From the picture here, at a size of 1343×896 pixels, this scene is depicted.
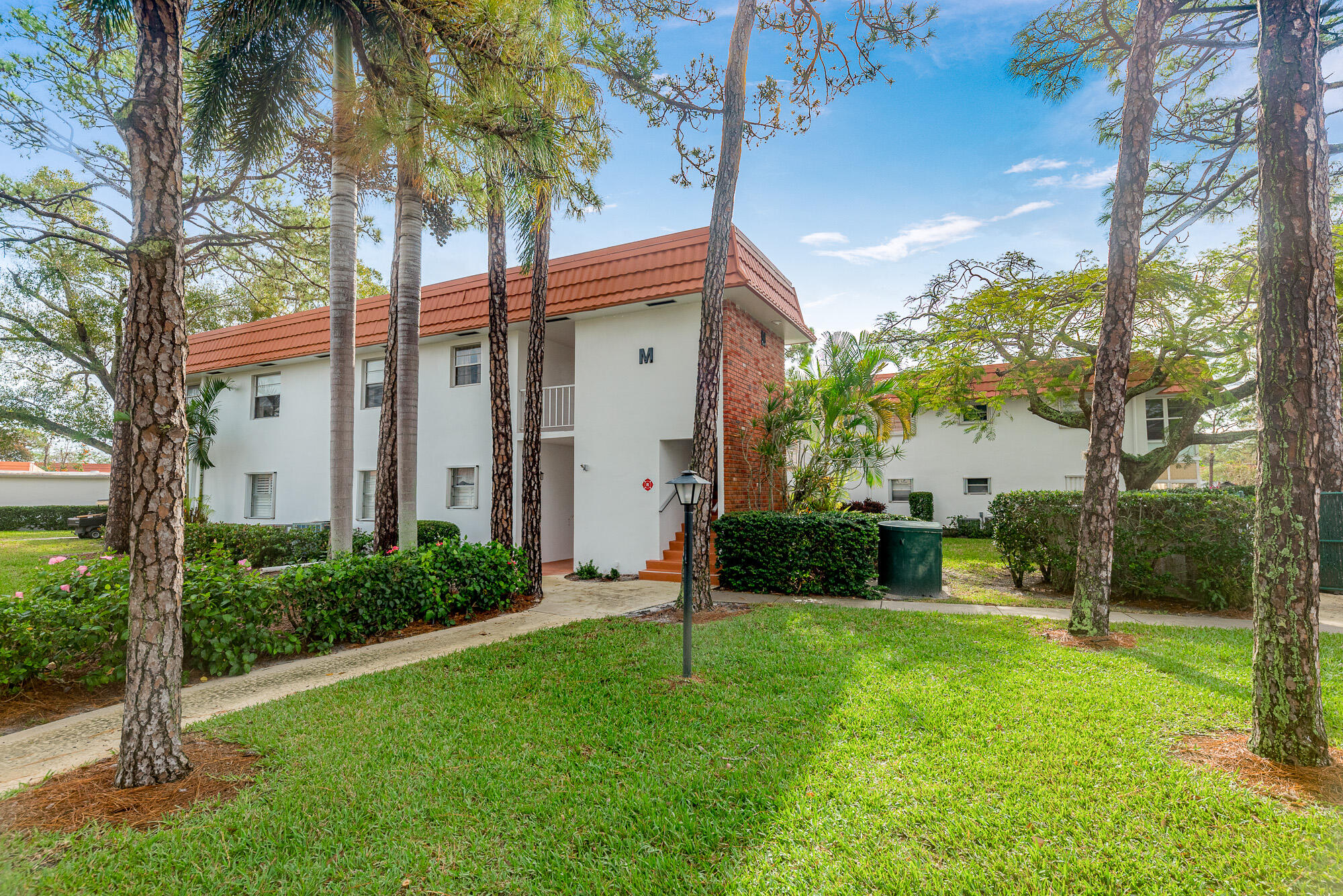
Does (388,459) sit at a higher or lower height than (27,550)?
higher

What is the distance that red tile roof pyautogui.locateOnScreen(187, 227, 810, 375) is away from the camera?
34.7 ft

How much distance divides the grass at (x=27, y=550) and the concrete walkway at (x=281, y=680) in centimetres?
580

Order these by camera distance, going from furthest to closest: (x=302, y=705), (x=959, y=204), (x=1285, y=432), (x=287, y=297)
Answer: (x=287, y=297)
(x=959, y=204)
(x=302, y=705)
(x=1285, y=432)

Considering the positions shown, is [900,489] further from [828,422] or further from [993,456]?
[828,422]

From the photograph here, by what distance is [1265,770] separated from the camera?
320 centimetres

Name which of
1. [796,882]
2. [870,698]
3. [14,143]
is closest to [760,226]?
[870,698]

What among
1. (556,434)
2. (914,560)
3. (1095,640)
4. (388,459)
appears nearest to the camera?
(1095,640)

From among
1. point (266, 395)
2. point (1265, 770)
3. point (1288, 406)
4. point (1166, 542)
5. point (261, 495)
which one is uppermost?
point (266, 395)

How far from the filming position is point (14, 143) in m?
12.7

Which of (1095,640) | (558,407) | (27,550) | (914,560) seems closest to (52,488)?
(27,550)

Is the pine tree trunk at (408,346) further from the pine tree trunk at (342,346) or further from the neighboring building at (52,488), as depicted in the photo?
the neighboring building at (52,488)

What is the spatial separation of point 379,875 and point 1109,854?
3066mm

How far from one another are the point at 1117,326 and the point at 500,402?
7.73m

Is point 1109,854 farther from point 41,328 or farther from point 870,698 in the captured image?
point 41,328
